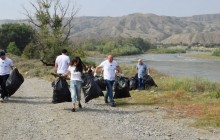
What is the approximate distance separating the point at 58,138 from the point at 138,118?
3.55 metres

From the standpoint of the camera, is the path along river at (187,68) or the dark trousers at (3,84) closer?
the dark trousers at (3,84)

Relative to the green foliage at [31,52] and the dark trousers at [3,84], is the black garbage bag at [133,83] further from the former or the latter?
the green foliage at [31,52]

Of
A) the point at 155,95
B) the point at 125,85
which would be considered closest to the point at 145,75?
the point at 155,95

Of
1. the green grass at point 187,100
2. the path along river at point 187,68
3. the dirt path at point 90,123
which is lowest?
the path along river at point 187,68

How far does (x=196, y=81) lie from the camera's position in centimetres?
2222

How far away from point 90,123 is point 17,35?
5165cm

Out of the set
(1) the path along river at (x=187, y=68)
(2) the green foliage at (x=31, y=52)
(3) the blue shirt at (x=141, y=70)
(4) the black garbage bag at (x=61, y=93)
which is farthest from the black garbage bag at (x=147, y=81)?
(2) the green foliage at (x=31, y=52)

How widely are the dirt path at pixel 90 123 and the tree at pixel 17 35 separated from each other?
46.9 metres

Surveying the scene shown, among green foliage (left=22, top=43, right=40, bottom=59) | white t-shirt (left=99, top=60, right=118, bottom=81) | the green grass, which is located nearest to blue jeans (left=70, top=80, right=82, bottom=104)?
white t-shirt (left=99, top=60, right=118, bottom=81)

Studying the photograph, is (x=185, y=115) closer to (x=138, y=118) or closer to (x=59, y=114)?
(x=138, y=118)

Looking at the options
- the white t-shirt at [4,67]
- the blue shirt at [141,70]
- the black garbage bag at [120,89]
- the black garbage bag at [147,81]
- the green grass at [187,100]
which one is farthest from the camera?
the black garbage bag at [147,81]

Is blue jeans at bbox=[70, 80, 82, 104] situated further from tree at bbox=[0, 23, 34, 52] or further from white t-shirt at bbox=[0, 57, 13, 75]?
tree at bbox=[0, 23, 34, 52]

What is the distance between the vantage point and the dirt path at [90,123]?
30.9ft

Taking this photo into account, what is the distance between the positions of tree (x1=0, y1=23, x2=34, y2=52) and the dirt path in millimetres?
46914
